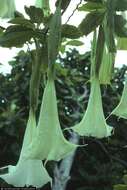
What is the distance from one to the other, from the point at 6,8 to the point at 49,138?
0.81 feet

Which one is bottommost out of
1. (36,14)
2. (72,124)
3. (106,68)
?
(72,124)

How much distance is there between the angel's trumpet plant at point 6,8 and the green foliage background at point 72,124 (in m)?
2.93

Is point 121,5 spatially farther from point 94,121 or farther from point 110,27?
point 94,121

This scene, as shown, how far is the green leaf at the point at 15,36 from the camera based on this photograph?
90cm

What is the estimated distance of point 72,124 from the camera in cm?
406

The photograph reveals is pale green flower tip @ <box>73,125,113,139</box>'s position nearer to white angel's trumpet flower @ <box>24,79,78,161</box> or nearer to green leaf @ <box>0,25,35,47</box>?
white angel's trumpet flower @ <box>24,79,78,161</box>

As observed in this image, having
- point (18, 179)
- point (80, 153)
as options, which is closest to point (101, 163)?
point (80, 153)

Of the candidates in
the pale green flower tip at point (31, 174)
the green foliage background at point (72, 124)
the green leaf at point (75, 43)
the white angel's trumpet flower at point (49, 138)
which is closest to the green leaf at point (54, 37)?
the white angel's trumpet flower at point (49, 138)

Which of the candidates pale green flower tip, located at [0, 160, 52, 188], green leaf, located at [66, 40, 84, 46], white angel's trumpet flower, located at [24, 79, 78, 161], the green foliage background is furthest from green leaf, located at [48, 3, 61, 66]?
the green foliage background

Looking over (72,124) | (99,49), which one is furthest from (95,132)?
(72,124)

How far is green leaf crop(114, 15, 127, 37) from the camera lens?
2.92 ft

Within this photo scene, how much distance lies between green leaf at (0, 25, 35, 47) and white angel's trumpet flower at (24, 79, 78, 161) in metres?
0.11

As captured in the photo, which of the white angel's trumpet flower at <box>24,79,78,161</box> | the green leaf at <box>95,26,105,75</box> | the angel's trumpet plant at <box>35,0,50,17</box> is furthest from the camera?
the angel's trumpet plant at <box>35,0,50,17</box>

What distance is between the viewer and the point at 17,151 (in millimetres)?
3842
